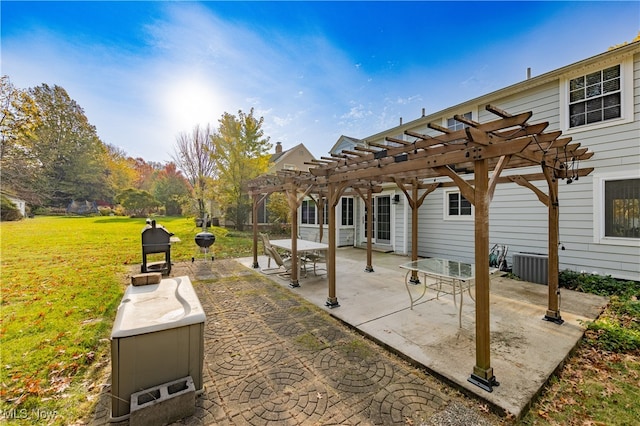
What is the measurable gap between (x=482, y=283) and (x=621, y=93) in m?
Answer: 6.88

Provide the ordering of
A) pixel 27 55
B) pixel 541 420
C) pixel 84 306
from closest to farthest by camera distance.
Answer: pixel 541 420 → pixel 84 306 → pixel 27 55

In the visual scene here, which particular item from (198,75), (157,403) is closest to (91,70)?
(198,75)

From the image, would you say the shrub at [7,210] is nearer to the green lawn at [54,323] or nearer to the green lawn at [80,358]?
the green lawn at [54,323]

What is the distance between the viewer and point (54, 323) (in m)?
3.90

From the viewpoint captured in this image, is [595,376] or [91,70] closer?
[595,376]

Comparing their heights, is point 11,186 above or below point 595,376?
above

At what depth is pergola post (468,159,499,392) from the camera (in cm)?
263

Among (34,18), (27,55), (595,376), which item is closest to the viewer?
(595,376)

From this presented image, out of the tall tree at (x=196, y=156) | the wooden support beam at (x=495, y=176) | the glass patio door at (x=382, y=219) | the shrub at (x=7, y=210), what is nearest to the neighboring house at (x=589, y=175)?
the glass patio door at (x=382, y=219)

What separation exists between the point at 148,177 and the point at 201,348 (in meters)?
42.0

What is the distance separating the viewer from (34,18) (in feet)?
19.3

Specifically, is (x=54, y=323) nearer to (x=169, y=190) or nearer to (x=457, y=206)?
(x=457, y=206)

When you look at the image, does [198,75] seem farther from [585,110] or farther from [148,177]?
[148,177]

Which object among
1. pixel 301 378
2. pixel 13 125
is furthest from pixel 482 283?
pixel 13 125
